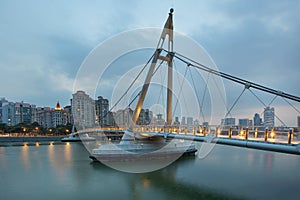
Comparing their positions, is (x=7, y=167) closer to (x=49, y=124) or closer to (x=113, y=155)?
(x=113, y=155)

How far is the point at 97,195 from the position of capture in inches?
408

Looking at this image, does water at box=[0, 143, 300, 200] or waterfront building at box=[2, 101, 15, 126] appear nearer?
water at box=[0, 143, 300, 200]

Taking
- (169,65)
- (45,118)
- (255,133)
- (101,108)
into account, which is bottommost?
(45,118)

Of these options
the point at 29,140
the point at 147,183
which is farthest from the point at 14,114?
the point at 147,183

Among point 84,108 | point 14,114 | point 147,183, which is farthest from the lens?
point 14,114

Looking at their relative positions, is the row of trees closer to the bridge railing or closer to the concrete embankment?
the concrete embankment

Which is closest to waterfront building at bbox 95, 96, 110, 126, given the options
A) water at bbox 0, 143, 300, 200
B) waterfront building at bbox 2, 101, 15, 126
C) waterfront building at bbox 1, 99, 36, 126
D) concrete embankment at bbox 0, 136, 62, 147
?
waterfront building at bbox 1, 99, 36, 126

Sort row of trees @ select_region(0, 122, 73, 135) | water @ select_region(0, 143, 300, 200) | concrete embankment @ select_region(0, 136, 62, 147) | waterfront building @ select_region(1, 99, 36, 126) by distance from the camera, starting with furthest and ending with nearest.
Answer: waterfront building @ select_region(1, 99, 36, 126)
row of trees @ select_region(0, 122, 73, 135)
concrete embankment @ select_region(0, 136, 62, 147)
water @ select_region(0, 143, 300, 200)

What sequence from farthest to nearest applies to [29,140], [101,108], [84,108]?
[101,108] < [84,108] < [29,140]

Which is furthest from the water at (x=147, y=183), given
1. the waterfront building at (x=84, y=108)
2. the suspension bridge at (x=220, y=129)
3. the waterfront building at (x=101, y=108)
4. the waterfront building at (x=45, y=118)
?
the waterfront building at (x=45, y=118)

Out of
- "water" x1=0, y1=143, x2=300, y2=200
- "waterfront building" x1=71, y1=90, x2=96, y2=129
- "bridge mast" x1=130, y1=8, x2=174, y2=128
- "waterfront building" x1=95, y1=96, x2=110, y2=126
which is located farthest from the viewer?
"waterfront building" x1=95, y1=96, x2=110, y2=126

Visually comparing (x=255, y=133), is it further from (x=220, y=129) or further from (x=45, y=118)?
(x=45, y=118)

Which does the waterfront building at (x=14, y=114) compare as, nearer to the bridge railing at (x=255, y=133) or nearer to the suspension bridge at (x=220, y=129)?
the suspension bridge at (x=220, y=129)

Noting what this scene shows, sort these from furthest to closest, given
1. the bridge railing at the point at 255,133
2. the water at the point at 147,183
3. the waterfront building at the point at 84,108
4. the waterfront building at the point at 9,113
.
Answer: the waterfront building at the point at 9,113 < the waterfront building at the point at 84,108 < the water at the point at 147,183 < the bridge railing at the point at 255,133
